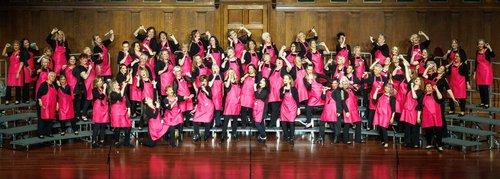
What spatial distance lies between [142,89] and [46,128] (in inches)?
84.2

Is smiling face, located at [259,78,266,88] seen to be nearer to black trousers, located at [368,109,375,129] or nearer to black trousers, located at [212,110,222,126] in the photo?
black trousers, located at [212,110,222,126]

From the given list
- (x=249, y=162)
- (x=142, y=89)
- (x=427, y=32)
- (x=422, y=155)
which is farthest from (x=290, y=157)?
(x=427, y=32)

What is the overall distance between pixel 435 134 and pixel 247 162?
3908 millimetres

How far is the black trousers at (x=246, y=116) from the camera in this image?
1565 cm

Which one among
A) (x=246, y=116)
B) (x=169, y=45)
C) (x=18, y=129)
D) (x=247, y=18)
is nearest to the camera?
(x=18, y=129)

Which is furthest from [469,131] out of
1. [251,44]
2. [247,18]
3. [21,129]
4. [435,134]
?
[21,129]

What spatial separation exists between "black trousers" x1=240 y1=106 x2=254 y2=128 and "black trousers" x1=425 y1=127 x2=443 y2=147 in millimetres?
3768

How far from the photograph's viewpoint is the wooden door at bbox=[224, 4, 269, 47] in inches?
731


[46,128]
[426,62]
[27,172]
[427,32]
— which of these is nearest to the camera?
[27,172]

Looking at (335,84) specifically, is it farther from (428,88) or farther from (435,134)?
(435,134)

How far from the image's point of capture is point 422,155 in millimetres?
14070

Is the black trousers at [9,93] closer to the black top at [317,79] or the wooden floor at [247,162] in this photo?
the wooden floor at [247,162]

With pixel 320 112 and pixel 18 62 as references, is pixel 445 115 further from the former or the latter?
pixel 18 62

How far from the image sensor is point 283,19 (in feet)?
61.1
